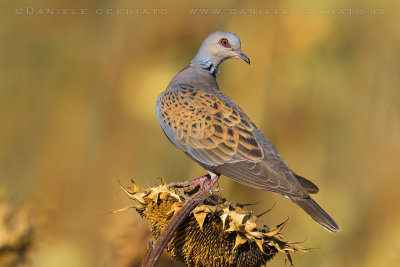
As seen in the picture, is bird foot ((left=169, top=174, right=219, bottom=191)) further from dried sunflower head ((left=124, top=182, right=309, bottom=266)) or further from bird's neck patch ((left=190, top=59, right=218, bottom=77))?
bird's neck patch ((left=190, top=59, right=218, bottom=77))

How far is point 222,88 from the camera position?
582 cm

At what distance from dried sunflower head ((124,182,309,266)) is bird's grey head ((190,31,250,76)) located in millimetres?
1939

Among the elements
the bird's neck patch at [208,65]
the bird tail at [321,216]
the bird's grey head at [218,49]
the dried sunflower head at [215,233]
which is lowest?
the bird tail at [321,216]

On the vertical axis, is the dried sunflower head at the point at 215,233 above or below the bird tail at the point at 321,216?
above

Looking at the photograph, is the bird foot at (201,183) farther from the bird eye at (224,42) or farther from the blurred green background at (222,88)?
the bird eye at (224,42)

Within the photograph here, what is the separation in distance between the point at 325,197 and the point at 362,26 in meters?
1.71

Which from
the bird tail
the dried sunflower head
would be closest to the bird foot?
the dried sunflower head

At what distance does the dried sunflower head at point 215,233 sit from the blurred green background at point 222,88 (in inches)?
64.7

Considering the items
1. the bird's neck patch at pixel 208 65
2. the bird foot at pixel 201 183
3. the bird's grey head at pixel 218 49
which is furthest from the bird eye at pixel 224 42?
the bird foot at pixel 201 183

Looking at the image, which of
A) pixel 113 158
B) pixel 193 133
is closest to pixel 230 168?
pixel 193 133

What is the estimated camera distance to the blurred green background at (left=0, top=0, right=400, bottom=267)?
17.4 feet

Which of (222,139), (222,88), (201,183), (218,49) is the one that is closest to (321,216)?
(201,183)

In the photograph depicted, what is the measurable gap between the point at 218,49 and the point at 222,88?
842 millimetres

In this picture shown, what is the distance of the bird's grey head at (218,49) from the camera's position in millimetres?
5000
